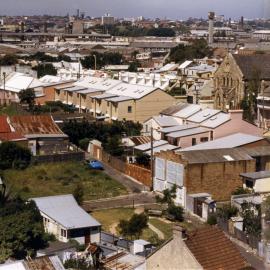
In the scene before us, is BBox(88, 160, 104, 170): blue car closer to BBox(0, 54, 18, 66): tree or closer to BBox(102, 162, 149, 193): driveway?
BBox(102, 162, 149, 193): driveway

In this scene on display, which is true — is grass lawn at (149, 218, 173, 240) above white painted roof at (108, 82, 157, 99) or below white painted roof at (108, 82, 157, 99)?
below

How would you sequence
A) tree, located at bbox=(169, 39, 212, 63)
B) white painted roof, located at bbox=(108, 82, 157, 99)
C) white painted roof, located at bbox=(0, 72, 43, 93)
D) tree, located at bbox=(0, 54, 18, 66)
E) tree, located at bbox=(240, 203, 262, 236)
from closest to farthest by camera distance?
tree, located at bbox=(240, 203, 262, 236) < white painted roof, located at bbox=(108, 82, 157, 99) < white painted roof, located at bbox=(0, 72, 43, 93) < tree, located at bbox=(0, 54, 18, 66) < tree, located at bbox=(169, 39, 212, 63)

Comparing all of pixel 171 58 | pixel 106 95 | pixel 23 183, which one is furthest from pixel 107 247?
pixel 171 58

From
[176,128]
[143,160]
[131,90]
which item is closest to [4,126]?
[143,160]

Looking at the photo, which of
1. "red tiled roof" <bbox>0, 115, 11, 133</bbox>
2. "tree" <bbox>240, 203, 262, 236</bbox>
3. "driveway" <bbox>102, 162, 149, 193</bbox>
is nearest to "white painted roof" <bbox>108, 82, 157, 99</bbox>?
"red tiled roof" <bbox>0, 115, 11, 133</bbox>

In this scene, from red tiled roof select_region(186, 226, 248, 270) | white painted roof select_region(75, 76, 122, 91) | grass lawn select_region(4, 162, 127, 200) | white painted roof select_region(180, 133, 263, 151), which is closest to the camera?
red tiled roof select_region(186, 226, 248, 270)

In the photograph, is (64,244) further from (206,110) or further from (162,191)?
(206,110)
